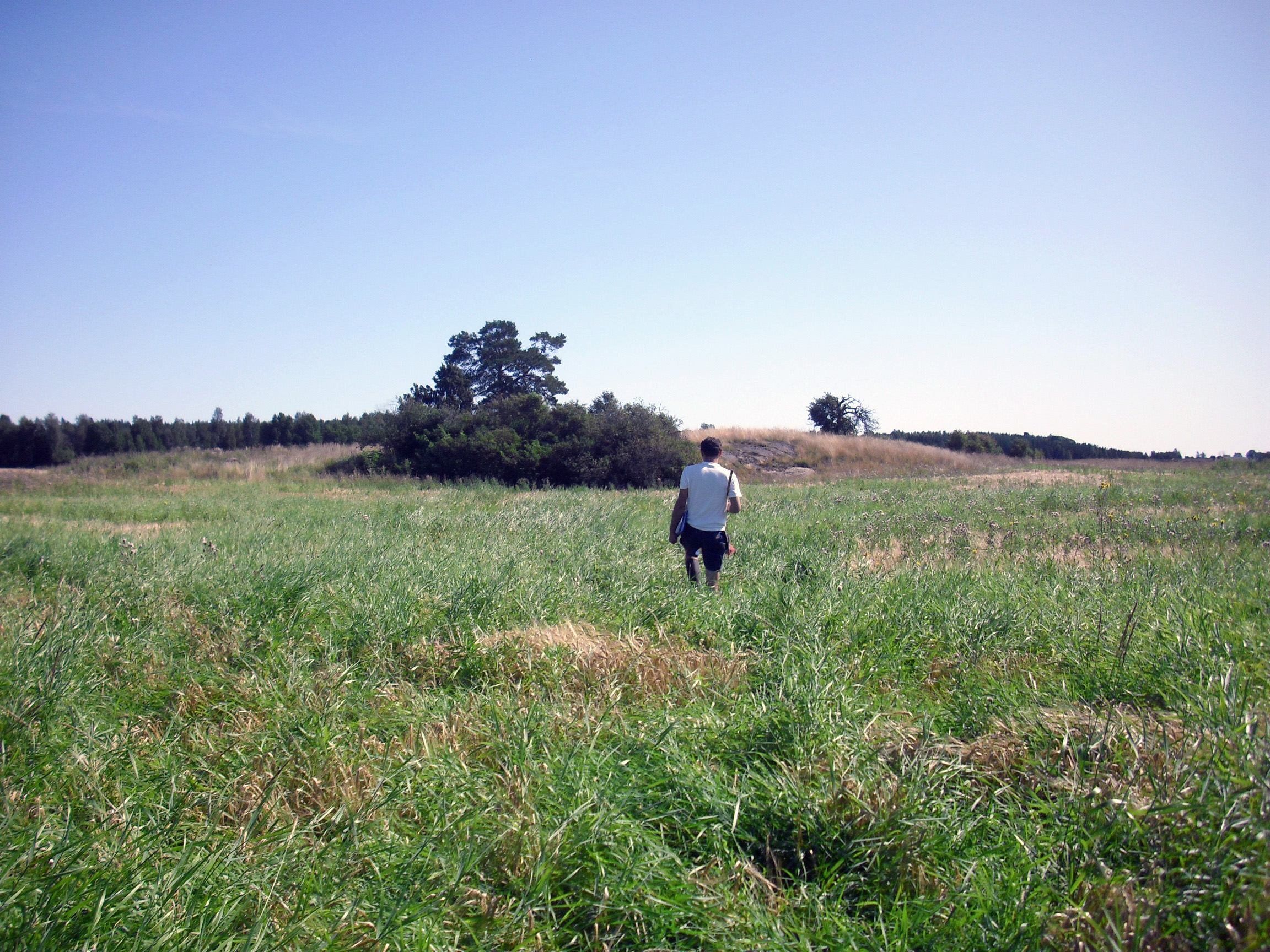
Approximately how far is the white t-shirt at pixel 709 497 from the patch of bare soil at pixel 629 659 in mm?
2202

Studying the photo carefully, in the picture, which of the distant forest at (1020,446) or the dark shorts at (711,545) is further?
the distant forest at (1020,446)

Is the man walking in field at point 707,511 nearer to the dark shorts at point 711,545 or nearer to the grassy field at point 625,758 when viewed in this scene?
the dark shorts at point 711,545

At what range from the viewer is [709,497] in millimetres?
6723

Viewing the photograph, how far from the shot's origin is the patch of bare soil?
4004mm

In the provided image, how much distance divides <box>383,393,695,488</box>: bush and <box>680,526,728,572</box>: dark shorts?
1846 cm

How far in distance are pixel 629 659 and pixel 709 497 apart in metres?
2.77

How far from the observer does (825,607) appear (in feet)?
16.1

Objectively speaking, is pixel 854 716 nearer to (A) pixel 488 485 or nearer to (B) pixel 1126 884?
(B) pixel 1126 884

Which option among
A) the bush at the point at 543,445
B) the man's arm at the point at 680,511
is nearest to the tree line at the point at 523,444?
the bush at the point at 543,445

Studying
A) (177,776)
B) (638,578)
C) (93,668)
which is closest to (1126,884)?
(177,776)

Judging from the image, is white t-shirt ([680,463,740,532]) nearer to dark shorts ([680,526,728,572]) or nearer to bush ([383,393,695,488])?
dark shorts ([680,526,728,572])

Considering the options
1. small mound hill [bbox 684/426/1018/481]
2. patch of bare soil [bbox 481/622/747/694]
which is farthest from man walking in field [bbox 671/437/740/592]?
small mound hill [bbox 684/426/1018/481]

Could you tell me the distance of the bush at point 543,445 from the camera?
26422 mm

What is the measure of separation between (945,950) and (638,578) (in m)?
4.56
